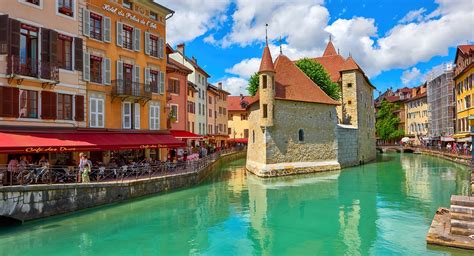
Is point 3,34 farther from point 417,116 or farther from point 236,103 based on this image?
point 417,116

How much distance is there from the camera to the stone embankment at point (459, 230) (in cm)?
1118

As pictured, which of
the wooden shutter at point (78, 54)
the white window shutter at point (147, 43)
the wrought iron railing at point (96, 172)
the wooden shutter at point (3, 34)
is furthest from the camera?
the white window shutter at point (147, 43)

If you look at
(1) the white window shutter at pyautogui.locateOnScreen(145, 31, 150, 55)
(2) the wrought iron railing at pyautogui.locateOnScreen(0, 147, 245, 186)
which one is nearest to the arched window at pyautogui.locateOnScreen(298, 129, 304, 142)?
(2) the wrought iron railing at pyautogui.locateOnScreen(0, 147, 245, 186)

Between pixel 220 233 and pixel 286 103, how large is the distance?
64.6ft

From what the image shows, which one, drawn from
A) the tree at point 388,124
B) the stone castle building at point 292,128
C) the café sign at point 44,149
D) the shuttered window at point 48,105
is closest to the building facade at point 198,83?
the stone castle building at point 292,128

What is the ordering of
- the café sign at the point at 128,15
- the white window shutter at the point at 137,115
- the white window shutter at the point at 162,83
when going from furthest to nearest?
the white window shutter at the point at 162,83
the white window shutter at the point at 137,115
the café sign at the point at 128,15

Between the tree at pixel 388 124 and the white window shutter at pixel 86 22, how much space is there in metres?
70.4

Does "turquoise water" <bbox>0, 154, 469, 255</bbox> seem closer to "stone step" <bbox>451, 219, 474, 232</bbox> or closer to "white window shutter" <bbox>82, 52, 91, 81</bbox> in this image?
"stone step" <bbox>451, 219, 474, 232</bbox>

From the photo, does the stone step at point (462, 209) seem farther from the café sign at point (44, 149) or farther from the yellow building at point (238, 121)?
the yellow building at point (238, 121)

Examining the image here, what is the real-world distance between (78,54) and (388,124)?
71097mm

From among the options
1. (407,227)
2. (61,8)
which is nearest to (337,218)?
(407,227)

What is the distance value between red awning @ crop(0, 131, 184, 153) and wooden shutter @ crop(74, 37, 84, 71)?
12.0ft

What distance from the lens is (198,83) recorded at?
47906mm

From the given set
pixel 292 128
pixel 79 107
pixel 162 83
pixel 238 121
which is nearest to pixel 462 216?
pixel 79 107
